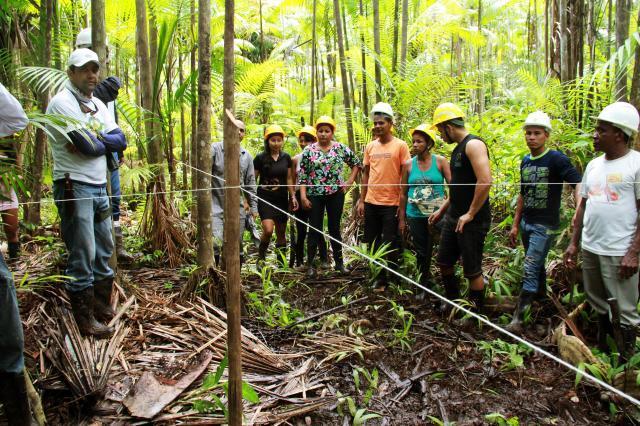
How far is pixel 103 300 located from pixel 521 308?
3.09m

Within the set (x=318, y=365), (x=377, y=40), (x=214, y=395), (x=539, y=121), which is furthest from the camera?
(x=377, y=40)

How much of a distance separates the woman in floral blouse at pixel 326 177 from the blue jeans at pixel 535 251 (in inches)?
75.8

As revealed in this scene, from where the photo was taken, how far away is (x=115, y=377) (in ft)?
8.63

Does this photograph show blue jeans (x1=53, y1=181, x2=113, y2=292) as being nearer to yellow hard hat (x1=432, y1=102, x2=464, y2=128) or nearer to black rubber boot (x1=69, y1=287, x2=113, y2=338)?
black rubber boot (x1=69, y1=287, x2=113, y2=338)

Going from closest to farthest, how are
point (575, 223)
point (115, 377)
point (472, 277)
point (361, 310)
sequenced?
point (115, 377) → point (575, 223) → point (472, 277) → point (361, 310)

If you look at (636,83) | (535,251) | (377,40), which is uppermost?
(377,40)

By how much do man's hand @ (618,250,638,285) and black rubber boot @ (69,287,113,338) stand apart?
10.6 ft

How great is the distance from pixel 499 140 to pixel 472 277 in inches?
109

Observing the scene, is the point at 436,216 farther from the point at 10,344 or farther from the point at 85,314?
the point at 10,344

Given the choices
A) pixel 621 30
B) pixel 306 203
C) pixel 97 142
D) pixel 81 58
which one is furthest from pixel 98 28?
pixel 621 30

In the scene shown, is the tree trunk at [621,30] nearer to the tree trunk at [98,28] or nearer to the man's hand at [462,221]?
the man's hand at [462,221]

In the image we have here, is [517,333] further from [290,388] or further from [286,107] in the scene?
[286,107]

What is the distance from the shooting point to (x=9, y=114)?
6.77 feet

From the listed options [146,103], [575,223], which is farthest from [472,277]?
[146,103]
